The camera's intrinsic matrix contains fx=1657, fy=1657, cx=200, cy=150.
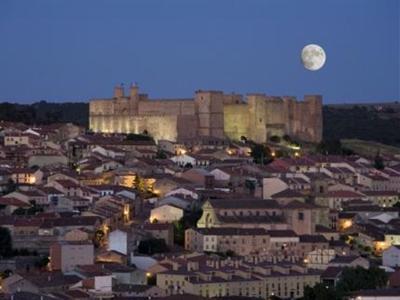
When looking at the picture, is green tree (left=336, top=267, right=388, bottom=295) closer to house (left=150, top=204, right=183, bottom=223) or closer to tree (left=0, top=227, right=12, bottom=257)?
house (left=150, top=204, right=183, bottom=223)

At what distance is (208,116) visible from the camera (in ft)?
169

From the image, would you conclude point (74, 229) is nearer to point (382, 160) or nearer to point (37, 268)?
point (37, 268)

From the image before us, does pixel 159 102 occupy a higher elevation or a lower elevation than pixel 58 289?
higher

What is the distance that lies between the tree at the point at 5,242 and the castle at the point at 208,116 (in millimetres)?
17923

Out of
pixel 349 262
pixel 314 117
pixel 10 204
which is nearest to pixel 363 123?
pixel 314 117

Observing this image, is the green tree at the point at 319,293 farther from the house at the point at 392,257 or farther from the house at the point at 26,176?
the house at the point at 26,176

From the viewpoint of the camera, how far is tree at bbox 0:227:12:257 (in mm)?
33062

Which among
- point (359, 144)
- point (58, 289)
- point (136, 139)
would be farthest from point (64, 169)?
point (359, 144)

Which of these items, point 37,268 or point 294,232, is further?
point 294,232

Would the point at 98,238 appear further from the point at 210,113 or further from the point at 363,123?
the point at 363,123

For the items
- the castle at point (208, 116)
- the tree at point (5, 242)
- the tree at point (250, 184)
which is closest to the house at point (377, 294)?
the tree at point (5, 242)

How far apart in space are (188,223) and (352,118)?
46.7 meters

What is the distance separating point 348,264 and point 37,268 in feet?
19.9

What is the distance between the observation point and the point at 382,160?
165ft
